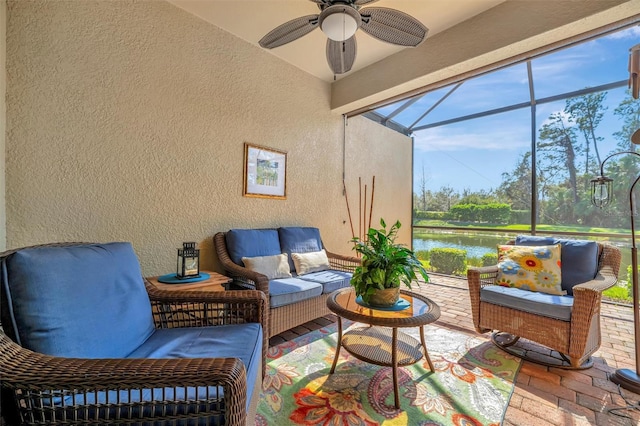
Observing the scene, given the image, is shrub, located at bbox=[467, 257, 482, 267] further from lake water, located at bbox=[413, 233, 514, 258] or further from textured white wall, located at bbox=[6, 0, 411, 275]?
textured white wall, located at bbox=[6, 0, 411, 275]

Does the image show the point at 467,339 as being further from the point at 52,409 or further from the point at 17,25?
the point at 17,25

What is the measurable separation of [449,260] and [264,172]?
3663 mm

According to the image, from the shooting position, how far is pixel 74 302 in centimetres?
108

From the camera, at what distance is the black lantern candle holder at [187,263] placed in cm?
212

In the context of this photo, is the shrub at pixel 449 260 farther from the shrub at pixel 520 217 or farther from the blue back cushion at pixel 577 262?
the blue back cushion at pixel 577 262

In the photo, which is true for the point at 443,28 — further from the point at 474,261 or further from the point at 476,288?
the point at 474,261

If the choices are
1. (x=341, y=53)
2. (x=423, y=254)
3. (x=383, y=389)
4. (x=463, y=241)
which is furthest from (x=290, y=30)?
(x=423, y=254)

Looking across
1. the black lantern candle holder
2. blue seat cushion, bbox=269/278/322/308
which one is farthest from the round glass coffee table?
the black lantern candle holder

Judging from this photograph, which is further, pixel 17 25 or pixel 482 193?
pixel 482 193

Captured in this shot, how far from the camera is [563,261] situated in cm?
232

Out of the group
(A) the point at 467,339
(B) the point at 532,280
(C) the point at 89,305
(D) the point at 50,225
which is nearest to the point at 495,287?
(B) the point at 532,280

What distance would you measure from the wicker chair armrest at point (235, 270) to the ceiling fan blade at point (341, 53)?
180 centimetres

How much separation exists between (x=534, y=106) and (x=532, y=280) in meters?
2.93

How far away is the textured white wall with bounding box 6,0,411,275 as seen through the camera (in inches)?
70.4
